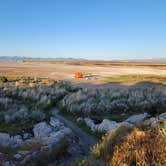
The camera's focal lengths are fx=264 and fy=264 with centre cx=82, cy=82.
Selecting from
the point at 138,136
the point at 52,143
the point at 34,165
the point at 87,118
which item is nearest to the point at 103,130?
the point at 87,118

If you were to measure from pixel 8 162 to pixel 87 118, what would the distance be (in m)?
7.26

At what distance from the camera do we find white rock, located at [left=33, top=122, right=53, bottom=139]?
11637 millimetres

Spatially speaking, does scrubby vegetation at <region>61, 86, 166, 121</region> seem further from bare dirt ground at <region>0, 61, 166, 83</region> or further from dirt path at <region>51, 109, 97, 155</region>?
bare dirt ground at <region>0, 61, 166, 83</region>

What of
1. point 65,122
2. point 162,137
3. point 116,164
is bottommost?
point 65,122

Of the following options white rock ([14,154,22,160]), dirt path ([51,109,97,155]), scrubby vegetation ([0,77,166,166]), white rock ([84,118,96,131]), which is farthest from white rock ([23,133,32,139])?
white rock ([14,154,22,160])

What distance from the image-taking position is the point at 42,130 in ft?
40.2

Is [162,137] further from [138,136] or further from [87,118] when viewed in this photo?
[87,118]

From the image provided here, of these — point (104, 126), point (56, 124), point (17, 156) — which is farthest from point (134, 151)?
point (56, 124)

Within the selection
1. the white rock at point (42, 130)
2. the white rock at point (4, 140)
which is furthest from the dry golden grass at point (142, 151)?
the white rock at point (42, 130)

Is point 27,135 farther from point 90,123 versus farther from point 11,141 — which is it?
point 90,123

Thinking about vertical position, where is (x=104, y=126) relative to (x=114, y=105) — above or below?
below

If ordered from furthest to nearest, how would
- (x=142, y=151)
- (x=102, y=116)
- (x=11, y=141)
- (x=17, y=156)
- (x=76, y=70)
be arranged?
(x=76, y=70)
(x=102, y=116)
(x=11, y=141)
(x=17, y=156)
(x=142, y=151)

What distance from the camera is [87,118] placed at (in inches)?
569

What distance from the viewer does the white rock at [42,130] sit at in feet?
38.2
